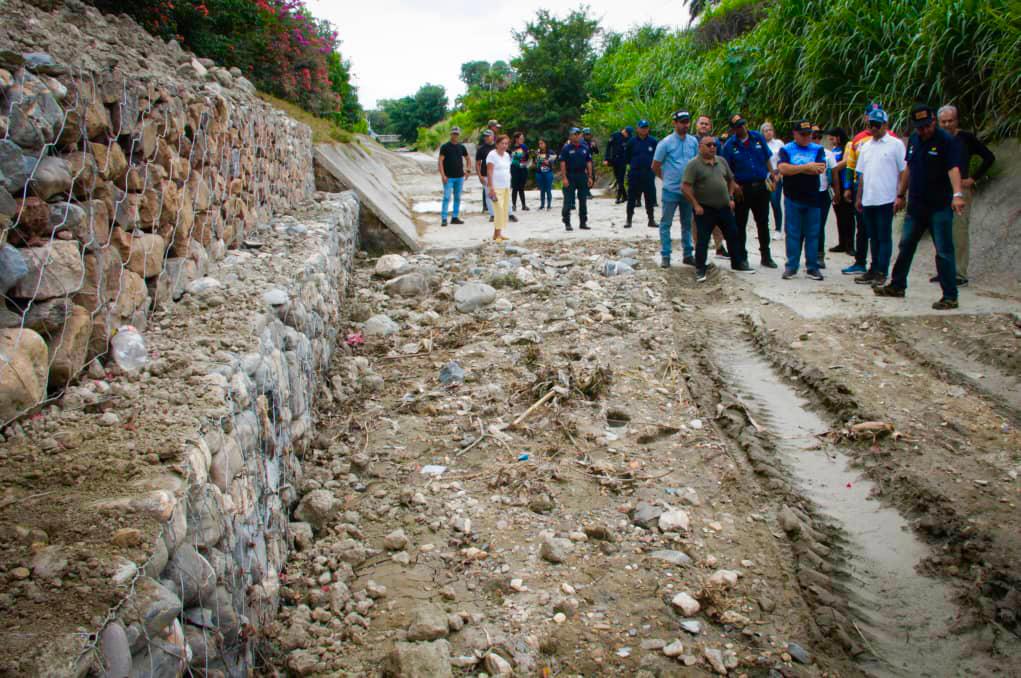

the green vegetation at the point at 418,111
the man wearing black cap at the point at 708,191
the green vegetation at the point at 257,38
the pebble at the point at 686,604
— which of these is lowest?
the pebble at the point at 686,604

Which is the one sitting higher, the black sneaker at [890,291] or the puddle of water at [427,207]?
the puddle of water at [427,207]

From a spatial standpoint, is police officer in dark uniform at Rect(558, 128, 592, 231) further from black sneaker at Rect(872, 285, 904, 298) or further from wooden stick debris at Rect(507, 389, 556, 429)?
wooden stick debris at Rect(507, 389, 556, 429)

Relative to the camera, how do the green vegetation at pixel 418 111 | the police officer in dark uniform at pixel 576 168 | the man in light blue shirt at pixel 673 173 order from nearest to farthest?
the man in light blue shirt at pixel 673 173 → the police officer in dark uniform at pixel 576 168 → the green vegetation at pixel 418 111

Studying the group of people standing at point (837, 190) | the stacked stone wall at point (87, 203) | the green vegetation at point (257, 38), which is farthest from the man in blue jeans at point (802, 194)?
the green vegetation at point (257, 38)

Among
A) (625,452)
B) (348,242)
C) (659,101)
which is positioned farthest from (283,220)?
(659,101)

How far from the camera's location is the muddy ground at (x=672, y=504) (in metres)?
2.62

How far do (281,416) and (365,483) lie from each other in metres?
0.66

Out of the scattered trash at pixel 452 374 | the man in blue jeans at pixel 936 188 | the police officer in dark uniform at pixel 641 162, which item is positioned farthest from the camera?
the police officer in dark uniform at pixel 641 162

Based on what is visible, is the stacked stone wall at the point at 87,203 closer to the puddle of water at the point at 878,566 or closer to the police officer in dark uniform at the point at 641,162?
the puddle of water at the point at 878,566

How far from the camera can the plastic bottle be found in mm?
2664

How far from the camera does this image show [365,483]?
3.82m

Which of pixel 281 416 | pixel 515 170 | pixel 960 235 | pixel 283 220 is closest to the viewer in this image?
Answer: pixel 281 416

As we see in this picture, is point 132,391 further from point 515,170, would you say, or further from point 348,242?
point 515,170

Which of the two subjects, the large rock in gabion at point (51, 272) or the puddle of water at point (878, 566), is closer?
the large rock in gabion at point (51, 272)
